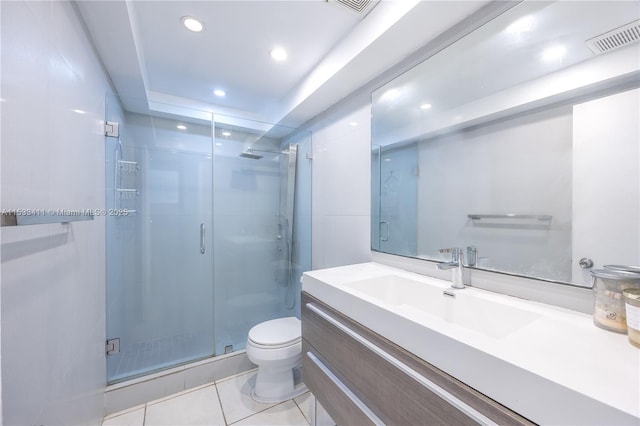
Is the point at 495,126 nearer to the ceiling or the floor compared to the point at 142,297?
nearer to the ceiling

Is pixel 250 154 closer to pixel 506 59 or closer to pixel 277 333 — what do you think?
pixel 277 333

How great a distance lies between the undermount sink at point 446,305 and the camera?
2.87 ft

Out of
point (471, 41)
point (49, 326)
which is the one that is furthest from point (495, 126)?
point (49, 326)

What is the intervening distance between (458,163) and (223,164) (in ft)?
6.14

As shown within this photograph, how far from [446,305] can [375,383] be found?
456 millimetres

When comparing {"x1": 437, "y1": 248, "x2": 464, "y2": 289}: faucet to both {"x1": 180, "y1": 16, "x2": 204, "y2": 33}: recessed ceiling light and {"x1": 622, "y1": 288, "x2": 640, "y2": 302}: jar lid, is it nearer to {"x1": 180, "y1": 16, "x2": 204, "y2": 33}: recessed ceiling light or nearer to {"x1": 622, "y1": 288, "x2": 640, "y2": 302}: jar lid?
{"x1": 622, "y1": 288, "x2": 640, "y2": 302}: jar lid

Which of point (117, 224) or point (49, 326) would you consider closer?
point (49, 326)

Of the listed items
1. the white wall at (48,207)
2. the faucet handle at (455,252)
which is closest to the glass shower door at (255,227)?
the white wall at (48,207)

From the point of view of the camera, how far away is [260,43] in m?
1.61

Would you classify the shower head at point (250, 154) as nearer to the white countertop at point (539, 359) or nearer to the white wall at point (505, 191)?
the white wall at point (505, 191)

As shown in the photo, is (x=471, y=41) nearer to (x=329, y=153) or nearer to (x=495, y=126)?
(x=495, y=126)

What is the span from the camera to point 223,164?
2.27 metres

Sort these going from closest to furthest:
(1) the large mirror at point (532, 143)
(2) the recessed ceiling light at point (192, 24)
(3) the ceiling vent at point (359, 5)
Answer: (1) the large mirror at point (532, 143) → (3) the ceiling vent at point (359, 5) → (2) the recessed ceiling light at point (192, 24)

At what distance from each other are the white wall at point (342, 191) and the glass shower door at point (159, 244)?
37.8 inches
